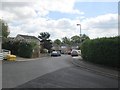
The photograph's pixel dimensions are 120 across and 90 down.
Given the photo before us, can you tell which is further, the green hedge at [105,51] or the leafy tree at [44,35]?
the leafy tree at [44,35]

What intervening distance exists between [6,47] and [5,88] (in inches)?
1631

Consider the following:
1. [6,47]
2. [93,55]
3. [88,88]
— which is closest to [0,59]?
[93,55]

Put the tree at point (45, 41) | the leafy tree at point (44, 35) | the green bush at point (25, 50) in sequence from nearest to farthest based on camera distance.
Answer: the green bush at point (25, 50)
the tree at point (45, 41)
the leafy tree at point (44, 35)

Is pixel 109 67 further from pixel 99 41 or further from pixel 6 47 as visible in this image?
pixel 6 47

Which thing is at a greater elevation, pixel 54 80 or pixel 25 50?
pixel 25 50

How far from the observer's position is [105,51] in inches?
1013

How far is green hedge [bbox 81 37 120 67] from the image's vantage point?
78.5ft

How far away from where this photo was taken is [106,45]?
25.5 meters

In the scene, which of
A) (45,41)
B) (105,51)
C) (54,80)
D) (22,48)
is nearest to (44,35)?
(45,41)

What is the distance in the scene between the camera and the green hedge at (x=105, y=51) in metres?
23.9

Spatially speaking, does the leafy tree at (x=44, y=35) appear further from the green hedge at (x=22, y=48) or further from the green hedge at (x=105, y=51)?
the green hedge at (x=105, y=51)

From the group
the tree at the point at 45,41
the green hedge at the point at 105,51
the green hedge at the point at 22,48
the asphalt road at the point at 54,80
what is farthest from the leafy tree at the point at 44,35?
the asphalt road at the point at 54,80

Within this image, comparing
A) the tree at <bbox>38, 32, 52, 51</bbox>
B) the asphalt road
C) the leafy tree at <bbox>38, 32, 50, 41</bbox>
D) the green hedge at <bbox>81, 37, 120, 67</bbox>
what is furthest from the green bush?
the leafy tree at <bbox>38, 32, 50, 41</bbox>

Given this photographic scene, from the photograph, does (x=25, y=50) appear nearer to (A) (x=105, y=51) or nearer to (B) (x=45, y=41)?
(A) (x=105, y=51)
